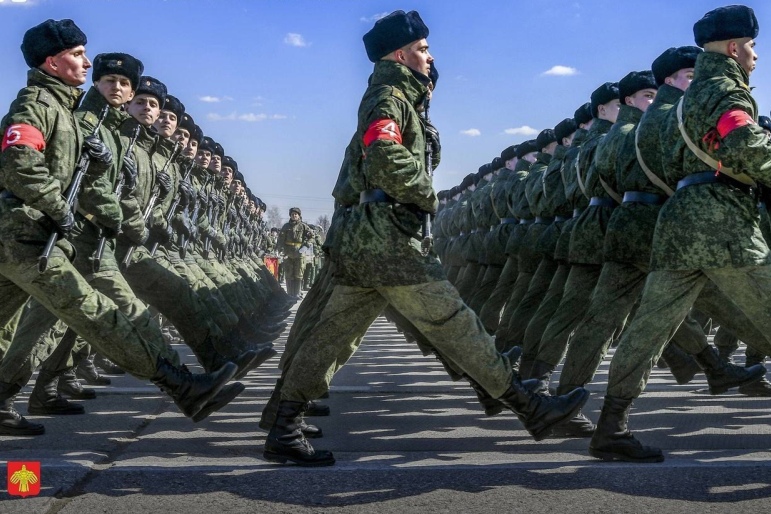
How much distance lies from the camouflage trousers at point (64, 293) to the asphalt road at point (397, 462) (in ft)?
1.63

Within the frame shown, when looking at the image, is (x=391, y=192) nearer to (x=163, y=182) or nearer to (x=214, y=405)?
(x=214, y=405)

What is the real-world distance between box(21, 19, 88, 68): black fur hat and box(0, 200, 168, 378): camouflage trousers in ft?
2.81

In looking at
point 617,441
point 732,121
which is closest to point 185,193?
point 617,441

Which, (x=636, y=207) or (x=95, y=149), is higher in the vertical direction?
(x=95, y=149)

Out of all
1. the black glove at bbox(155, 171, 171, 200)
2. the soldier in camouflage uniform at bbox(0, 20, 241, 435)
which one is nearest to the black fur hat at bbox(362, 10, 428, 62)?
the soldier in camouflage uniform at bbox(0, 20, 241, 435)

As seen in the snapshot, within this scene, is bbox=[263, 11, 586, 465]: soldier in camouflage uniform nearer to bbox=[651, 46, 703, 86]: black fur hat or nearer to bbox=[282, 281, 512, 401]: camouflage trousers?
bbox=[282, 281, 512, 401]: camouflage trousers

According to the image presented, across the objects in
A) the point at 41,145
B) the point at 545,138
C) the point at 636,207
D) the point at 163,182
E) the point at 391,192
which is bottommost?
the point at 391,192

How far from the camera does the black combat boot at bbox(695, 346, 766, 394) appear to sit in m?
6.25

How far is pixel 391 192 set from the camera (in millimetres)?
4652

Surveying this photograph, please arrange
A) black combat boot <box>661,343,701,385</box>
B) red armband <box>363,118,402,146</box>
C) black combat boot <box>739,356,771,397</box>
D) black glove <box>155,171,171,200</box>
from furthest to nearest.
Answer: black glove <box>155,171,171,200</box> → black combat boot <box>739,356,771,397</box> → black combat boot <box>661,343,701,385</box> → red armband <box>363,118,402,146</box>

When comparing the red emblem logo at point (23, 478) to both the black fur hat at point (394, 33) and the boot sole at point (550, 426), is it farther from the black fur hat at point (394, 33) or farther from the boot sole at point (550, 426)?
the black fur hat at point (394, 33)

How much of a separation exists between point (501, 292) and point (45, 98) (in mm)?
5385

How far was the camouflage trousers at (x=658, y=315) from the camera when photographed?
4641mm

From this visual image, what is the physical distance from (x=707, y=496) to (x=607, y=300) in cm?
163
